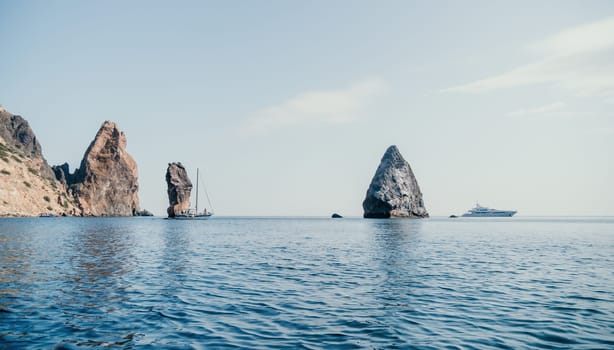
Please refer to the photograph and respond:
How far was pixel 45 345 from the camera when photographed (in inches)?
464

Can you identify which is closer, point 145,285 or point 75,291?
point 75,291

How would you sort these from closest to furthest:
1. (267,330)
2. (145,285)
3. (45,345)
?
(45,345), (267,330), (145,285)

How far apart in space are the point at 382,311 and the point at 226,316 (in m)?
6.39

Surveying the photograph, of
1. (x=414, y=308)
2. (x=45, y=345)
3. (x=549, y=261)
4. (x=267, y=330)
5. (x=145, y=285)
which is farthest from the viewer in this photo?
(x=549, y=261)

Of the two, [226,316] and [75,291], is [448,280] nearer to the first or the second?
[226,316]

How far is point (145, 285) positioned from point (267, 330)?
39.3 feet

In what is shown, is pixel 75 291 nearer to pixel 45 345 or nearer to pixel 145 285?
pixel 145 285

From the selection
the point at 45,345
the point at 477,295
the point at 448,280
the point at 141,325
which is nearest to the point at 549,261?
the point at 448,280

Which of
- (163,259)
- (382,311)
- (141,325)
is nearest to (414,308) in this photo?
(382,311)

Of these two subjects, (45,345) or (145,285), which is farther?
(145,285)

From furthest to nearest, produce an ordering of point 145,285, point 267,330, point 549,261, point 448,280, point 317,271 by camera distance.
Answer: point 549,261
point 317,271
point 448,280
point 145,285
point 267,330

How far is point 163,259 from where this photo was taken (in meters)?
36.3

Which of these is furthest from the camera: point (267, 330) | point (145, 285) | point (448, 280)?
point (448, 280)

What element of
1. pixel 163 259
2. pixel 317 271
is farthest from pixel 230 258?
pixel 317 271
